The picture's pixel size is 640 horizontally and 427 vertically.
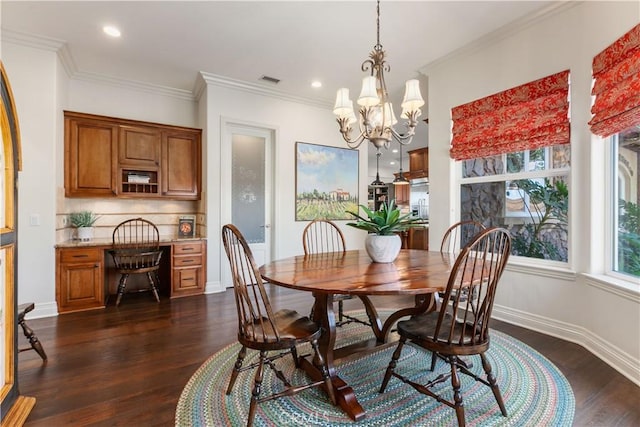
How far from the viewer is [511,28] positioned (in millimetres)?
2963

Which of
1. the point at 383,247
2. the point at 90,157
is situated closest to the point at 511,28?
the point at 383,247

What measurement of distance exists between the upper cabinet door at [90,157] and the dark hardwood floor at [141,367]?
1.49 m

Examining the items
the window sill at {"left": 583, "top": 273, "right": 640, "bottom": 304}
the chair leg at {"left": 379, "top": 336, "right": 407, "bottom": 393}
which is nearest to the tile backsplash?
the chair leg at {"left": 379, "top": 336, "right": 407, "bottom": 393}

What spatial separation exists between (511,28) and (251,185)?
11.6 ft

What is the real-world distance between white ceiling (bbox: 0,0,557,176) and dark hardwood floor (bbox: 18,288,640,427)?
290 centimetres

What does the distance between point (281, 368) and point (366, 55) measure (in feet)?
11.0

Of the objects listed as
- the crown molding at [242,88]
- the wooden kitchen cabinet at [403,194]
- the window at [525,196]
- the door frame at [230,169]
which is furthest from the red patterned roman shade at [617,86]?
the wooden kitchen cabinet at [403,194]

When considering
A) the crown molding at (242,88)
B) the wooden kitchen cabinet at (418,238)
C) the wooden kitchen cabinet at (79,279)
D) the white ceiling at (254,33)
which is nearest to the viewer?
the white ceiling at (254,33)

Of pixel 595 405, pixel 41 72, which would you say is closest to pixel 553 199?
pixel 595 405

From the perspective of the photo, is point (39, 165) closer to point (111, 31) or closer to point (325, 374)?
point (111, 31)

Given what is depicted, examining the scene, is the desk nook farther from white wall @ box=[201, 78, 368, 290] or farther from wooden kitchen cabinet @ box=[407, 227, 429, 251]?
wooden kitchen cabinet @ box=[407, 227, 429, 251]

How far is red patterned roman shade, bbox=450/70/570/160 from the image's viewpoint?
267 centimetres

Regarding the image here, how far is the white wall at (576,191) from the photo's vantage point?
2.18 meters

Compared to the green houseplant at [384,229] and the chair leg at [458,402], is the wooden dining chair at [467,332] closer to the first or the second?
the chair leg at [458,402]
